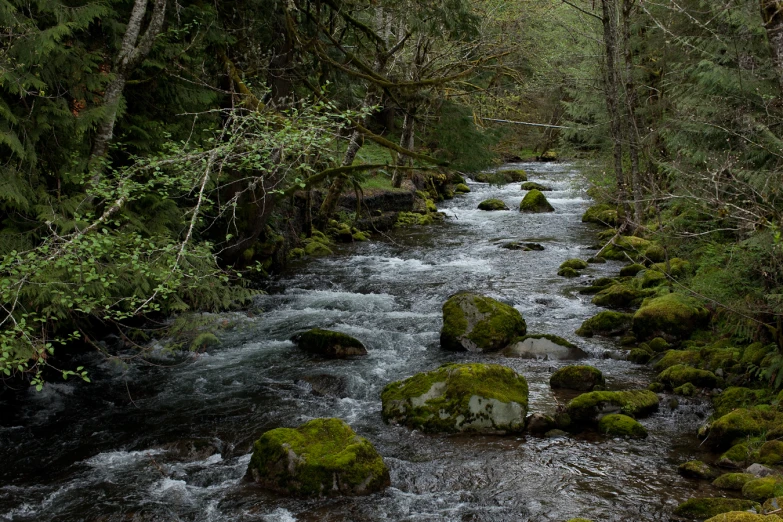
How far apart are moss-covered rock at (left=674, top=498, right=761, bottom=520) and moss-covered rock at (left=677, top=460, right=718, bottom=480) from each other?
0.77 meters

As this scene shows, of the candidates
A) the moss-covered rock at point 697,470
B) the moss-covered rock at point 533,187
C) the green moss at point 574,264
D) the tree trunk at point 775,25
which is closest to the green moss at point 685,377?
the moss-covered rock at point 697,470

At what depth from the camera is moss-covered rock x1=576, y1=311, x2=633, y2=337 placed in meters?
11.5

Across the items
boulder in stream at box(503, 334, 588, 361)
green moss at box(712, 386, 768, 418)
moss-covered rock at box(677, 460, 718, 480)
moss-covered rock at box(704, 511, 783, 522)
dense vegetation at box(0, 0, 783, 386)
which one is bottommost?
boulder in stream at box(503, 334, 588, 361)

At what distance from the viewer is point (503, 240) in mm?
19922

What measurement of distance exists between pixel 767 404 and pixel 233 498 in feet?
21.0

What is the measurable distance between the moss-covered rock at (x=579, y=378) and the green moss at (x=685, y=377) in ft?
3.01

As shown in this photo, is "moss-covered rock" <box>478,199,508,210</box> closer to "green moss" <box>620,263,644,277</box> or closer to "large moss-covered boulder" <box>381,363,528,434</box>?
"green moss" <box>620,263,644,277</box>

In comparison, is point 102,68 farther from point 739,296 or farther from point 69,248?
point 739,296

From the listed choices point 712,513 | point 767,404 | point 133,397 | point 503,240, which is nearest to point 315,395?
point 133,397

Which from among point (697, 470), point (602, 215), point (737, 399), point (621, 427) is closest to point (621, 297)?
point (737, 399)

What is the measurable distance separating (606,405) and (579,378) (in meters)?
0.93

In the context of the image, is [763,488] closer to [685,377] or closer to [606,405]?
[606,405]

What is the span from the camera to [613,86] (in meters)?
17.3

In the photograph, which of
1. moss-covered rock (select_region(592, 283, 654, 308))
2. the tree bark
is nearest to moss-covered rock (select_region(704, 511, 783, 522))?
the tree bark
